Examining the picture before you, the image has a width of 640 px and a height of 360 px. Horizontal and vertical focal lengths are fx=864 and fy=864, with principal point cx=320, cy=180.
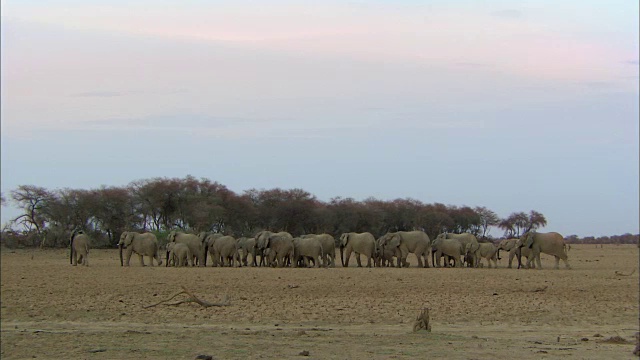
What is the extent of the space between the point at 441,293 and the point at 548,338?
6.83 m

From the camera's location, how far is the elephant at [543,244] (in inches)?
1393

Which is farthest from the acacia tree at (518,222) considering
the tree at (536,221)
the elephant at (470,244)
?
the elephant at (470,244)

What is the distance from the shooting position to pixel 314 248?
114 ft

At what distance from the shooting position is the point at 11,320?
17875 millimetres

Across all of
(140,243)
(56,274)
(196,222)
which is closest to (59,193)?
(196,222)

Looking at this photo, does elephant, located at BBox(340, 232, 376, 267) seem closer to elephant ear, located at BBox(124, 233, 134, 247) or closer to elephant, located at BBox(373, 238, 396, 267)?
elephant, located at BBox(373, 238, 396, 267)

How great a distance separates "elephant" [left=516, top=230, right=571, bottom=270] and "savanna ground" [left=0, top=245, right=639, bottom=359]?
6884mm

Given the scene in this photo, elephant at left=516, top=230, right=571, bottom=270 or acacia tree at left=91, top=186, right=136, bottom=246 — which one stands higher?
acacia tree at left=91, top=186, right=136, bottom=246

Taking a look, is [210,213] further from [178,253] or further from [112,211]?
[178,253]

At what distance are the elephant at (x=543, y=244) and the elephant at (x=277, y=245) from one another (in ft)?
31.2

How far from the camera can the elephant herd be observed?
35156 millimetres

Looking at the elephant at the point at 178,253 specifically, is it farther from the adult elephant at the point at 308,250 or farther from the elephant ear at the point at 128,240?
the adult elephant at the point at 308,250

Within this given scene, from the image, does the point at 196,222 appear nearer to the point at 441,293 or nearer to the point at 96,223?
the point at 96,223

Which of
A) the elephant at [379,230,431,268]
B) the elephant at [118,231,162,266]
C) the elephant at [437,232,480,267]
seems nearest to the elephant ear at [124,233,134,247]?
the elephant at [118,231,162,266]
